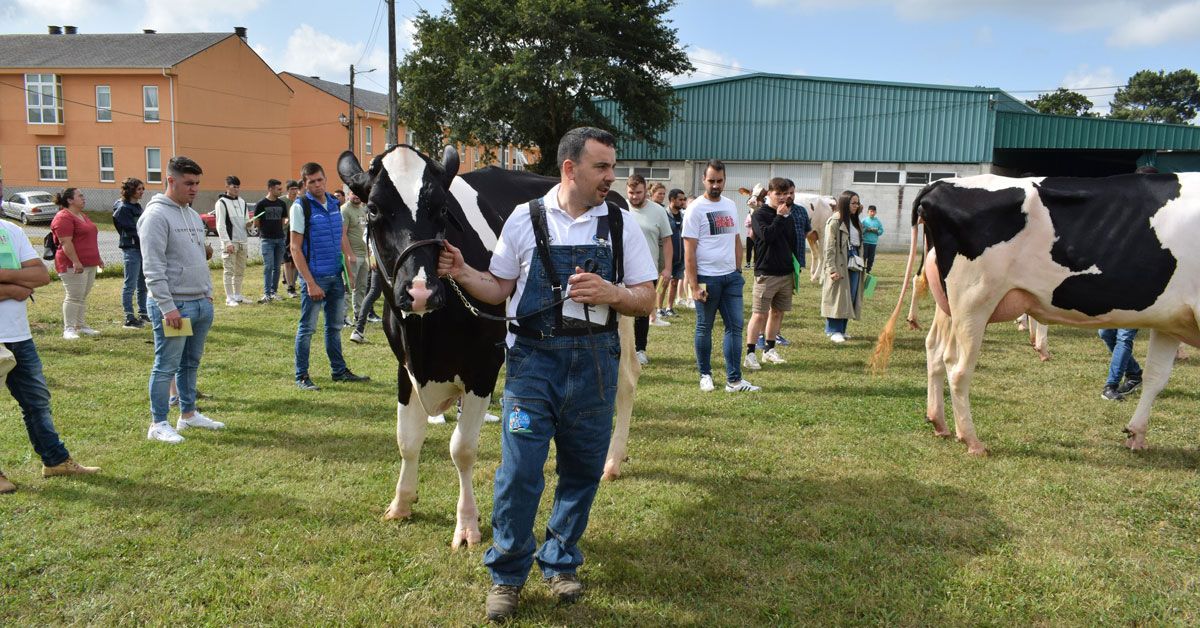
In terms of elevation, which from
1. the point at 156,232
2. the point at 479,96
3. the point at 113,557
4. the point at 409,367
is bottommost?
the point at 113,557

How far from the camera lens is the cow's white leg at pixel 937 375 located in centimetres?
630

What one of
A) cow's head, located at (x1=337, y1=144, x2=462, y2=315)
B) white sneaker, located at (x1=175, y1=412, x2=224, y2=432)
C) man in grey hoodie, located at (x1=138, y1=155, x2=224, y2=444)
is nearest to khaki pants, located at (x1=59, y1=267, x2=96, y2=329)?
white sneaker, located at (x1=175, y1=412, x2=224, y2=432)

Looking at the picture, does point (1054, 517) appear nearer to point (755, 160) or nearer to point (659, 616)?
point (659, 616)

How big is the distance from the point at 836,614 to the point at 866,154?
30779 millimetres

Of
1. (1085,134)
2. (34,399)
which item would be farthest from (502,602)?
(1085,134)

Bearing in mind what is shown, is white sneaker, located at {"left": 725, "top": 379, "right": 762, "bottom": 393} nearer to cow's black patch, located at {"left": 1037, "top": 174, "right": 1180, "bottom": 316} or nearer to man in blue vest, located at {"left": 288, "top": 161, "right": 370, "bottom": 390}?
cow's black patch, located at {"left": 1037, "top": 174, "right": 1180, "bottom": 316}

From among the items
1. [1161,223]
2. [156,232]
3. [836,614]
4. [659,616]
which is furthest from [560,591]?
[1161,223]

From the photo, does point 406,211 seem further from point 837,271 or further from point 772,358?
point 837,271

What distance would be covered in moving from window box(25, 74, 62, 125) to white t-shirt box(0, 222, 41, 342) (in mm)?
41027

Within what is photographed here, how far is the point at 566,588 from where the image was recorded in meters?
3.58

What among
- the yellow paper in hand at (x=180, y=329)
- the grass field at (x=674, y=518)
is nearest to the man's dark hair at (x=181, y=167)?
the yellow paper in hand at (x=180, y=329)

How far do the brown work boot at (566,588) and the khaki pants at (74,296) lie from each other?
9.08m

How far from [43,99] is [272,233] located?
34143mm

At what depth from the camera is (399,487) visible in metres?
4.57
